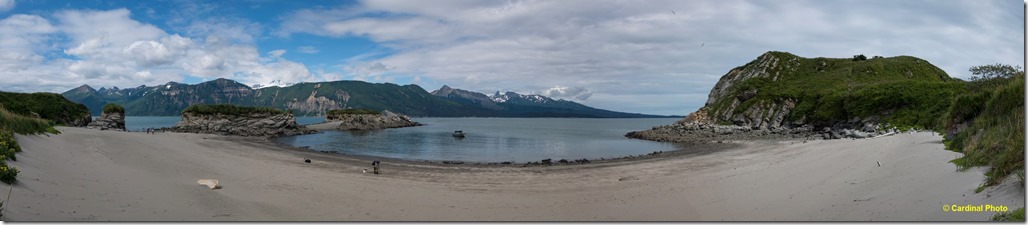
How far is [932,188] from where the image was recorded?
342 inches

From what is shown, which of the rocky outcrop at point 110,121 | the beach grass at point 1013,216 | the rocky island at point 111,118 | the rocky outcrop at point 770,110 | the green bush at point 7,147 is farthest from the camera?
the rocky island at point 111,118

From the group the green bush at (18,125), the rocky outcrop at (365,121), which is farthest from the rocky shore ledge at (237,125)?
the green bush at (18,125)

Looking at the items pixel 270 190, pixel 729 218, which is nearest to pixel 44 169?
pixel 270 190

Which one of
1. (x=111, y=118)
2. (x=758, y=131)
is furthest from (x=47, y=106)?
(x=758, y=131)

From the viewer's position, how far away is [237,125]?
80750 mm

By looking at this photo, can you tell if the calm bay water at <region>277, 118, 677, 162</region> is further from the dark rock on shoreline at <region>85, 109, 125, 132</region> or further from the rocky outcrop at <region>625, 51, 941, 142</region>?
the dark rock on shoreline at <region>85, 109, 125, 132</region>

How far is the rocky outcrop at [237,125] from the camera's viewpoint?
7586 cm

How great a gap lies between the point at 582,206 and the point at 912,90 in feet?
210

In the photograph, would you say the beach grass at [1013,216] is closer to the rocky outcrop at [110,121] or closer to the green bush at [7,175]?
the green bush at [7,175]

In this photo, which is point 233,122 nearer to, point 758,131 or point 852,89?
point 758,131

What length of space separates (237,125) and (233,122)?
3.13 ft

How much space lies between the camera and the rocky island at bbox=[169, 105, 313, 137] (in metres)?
76.4

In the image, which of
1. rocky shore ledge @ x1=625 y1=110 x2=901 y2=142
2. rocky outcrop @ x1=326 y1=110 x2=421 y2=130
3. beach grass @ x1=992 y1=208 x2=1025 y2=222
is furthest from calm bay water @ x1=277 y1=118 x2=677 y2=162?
rocky outcrop @ x1=326 y1=110 x2=421 y2=130

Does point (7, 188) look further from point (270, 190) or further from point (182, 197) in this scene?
point (270, 190)
